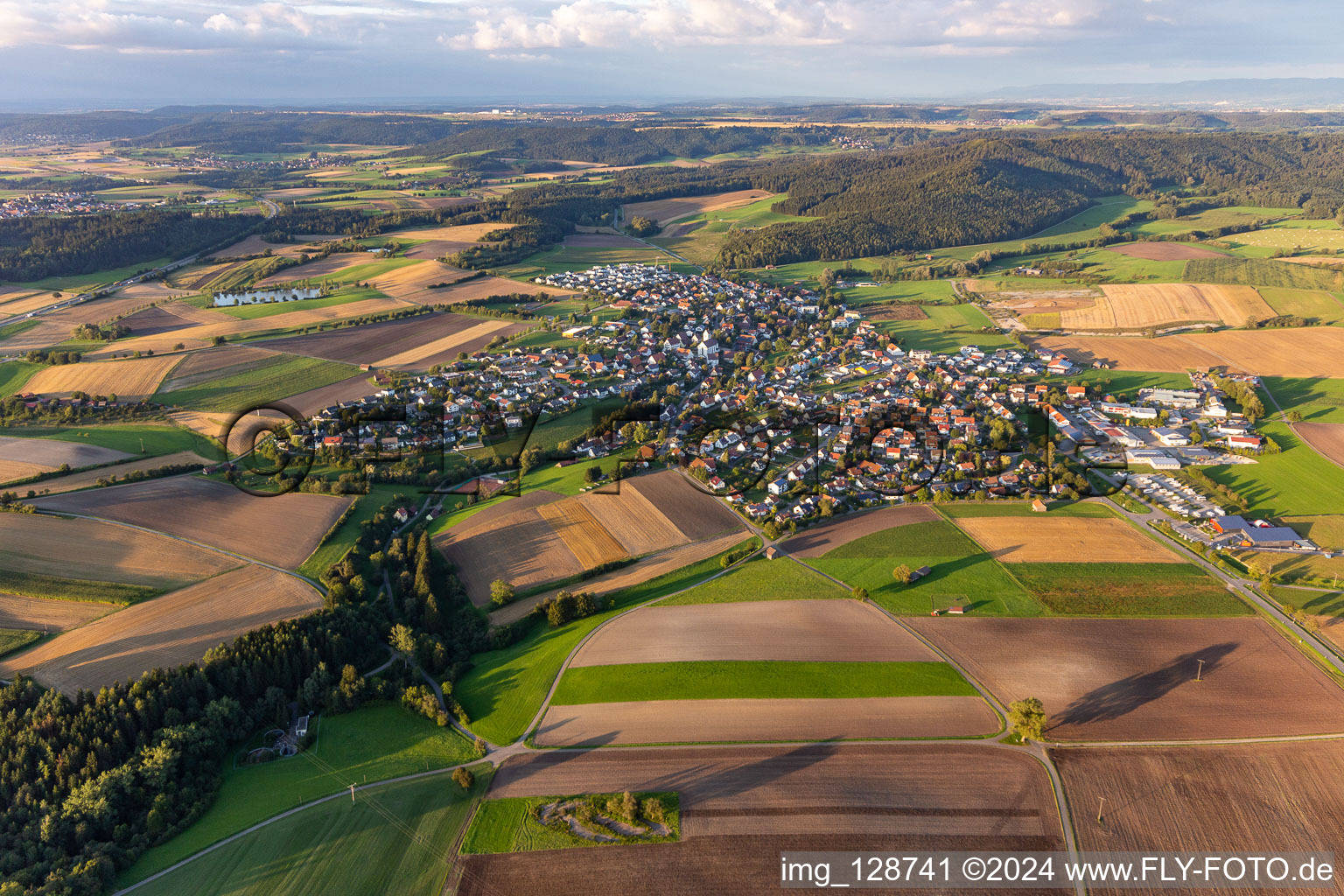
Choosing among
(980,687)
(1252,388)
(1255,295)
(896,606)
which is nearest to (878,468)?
(896,606)

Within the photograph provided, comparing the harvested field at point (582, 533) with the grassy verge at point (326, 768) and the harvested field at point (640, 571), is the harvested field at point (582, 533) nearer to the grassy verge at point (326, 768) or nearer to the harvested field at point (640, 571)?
the harvested field at point (640, 571)

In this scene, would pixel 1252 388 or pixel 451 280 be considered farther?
pixel 451 280

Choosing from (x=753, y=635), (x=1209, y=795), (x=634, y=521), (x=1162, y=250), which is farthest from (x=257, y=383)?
(x=1162, y=250)

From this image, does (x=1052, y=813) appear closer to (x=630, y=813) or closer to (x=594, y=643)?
(x=630, y=813)

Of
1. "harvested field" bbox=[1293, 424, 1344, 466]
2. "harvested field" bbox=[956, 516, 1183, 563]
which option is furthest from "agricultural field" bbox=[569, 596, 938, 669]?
"harvested field" bbox=[1293, 424, 1344, 466]

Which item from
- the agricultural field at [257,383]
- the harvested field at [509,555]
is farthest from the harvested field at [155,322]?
the harvested field at [509,555]

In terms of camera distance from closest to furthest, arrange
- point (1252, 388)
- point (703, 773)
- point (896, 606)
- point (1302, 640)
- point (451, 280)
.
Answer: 1. point (703, 773)
2. point (1302, 640)
3. point (896, 606)
4. point (1252, 388)
5. point (451, 280)
